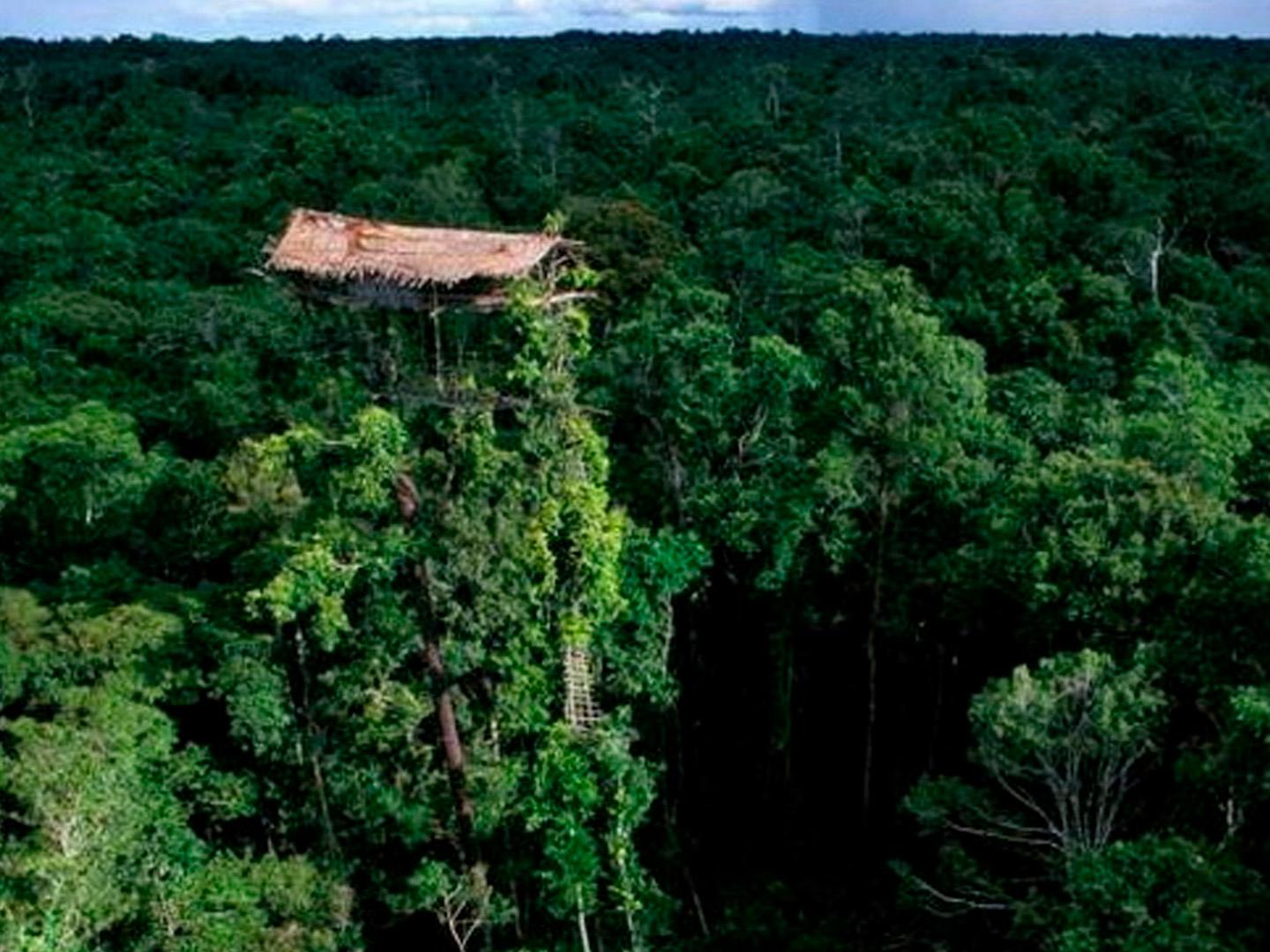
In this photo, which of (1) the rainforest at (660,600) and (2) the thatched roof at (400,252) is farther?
(1) the rainforest at (660,600)

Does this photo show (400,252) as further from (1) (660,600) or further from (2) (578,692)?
(1) (660,600)

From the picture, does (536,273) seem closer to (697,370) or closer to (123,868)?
(697,370)

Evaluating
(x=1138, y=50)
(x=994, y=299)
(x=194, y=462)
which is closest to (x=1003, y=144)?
(x=994, y=299)

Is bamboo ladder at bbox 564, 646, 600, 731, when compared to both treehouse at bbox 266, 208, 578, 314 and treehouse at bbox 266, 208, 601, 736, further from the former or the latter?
treehouse at bbox 266, 208, 578, 314

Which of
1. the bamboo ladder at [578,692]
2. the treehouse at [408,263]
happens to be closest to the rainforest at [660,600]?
the bamboo ladder at [578,692]

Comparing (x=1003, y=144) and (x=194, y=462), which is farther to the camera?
(x=1003, y=144)

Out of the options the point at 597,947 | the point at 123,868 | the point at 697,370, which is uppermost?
the point at 697,370

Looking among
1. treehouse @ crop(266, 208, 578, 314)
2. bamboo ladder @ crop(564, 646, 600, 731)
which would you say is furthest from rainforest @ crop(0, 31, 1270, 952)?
treehouse @ crop(266, 208, 578, 314)

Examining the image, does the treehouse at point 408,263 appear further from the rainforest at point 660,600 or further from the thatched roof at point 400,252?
the rainforest at point 660,600
